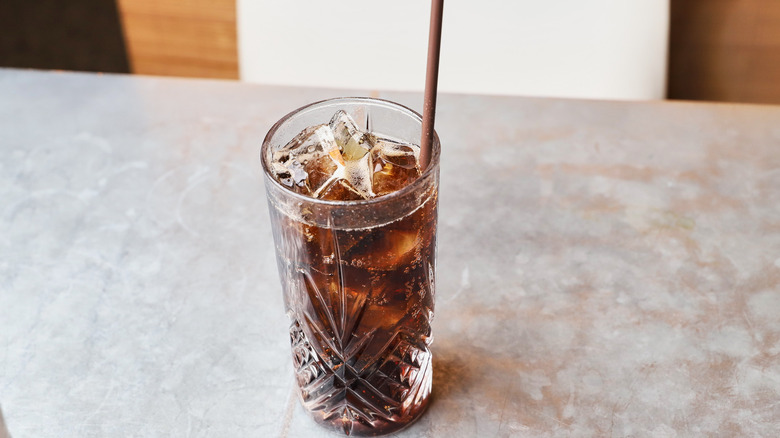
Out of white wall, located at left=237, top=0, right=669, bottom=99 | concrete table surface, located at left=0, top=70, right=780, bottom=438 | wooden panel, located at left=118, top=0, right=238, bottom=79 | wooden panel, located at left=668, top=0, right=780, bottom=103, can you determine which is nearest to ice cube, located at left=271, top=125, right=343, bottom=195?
concrete table surface, located at left=0, top=70, right=780, bottom=438

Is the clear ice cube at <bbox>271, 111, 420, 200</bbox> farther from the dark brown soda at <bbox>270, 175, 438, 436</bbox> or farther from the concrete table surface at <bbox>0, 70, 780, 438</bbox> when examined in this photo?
the concrete table surface at <bbox>0, 70, 780, 438</bbox>

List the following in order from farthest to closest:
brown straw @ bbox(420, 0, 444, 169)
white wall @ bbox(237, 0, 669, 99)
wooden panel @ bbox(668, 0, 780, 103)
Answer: wooden panel @ bbox(668, 0, 780, 103)
white wall @ bbox(237, 0, 669, 99)
brown straw @ bbox(420, 0, 444, 169)

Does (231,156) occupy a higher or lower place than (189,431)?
higher

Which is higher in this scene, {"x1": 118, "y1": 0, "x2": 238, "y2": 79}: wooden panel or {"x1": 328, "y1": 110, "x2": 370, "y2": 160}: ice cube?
{"x1": 328, "y1": 110, "x2": 370, "y2": 160}: ice cube

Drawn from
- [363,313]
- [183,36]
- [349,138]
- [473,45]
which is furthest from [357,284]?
[183,36]

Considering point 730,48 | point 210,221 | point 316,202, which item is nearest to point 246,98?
point 210,221

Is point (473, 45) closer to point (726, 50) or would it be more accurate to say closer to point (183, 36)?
point (726, 50)

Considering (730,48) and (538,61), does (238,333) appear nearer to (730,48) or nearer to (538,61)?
(538,61)
